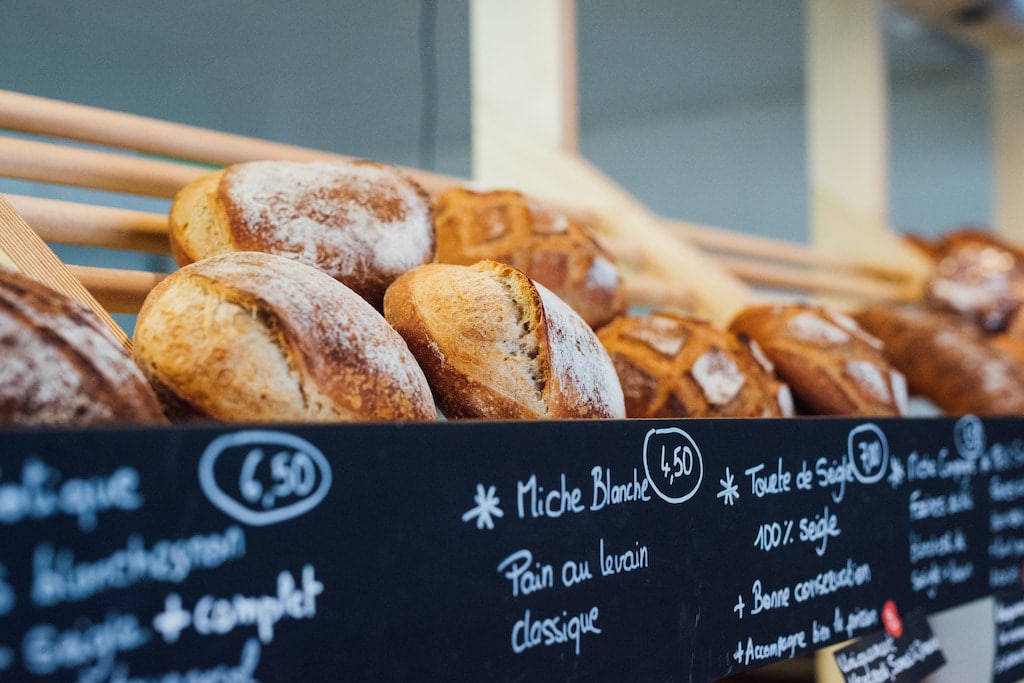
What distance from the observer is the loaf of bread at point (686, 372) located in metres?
1.23

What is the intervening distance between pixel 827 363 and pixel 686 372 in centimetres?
29

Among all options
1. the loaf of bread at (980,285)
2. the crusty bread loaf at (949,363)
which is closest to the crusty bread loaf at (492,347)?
the crusty bread loaf at (949,363)

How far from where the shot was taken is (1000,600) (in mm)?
1439

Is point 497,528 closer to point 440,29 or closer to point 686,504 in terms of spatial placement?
point 686,504

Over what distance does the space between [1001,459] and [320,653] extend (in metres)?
1.17

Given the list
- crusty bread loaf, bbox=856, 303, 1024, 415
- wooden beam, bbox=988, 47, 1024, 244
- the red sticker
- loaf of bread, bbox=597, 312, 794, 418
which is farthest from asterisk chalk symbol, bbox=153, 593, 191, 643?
wooden beam, bbox=988, 47, 1024, 244

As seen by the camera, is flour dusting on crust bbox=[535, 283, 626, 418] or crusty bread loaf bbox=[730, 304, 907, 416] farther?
crusty bread loaf bbox=[730, 304, 907, 416]

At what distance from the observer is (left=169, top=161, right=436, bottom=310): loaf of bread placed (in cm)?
98

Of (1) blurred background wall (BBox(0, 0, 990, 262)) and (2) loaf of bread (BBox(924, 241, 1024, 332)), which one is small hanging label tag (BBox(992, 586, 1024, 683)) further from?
(1) blurred background wall (BBox(0, 0, 990, 262))

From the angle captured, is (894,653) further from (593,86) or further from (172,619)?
(593,86)

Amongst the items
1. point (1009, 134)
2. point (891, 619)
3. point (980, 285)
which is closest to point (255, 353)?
point (891, 619)

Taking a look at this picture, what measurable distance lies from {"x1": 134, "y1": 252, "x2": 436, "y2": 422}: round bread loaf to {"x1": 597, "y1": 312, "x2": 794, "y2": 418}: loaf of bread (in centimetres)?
53

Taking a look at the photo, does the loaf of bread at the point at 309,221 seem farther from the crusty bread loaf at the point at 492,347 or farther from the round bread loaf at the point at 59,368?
the round bread loaf at the point at 59,368

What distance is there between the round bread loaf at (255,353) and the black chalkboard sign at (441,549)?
4.0 inches
